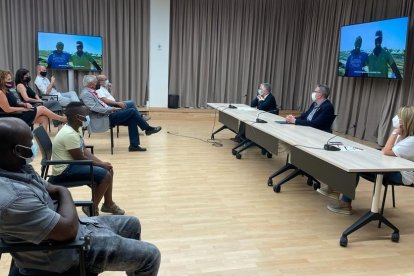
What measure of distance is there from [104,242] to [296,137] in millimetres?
2418

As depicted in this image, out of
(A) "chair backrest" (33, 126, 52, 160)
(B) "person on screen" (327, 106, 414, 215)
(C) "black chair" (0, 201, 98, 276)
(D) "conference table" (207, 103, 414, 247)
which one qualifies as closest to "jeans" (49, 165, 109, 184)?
→ (A) "chair backrest" (33, 126, 52, 160)

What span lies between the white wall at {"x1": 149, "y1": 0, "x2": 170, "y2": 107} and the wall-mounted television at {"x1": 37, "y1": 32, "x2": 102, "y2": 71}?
122 centimetres

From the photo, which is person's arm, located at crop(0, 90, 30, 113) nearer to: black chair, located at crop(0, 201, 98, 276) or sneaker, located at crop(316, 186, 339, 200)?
black chair, located at crop(0, 201, 98, 276)

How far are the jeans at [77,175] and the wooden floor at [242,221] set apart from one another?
521 mm

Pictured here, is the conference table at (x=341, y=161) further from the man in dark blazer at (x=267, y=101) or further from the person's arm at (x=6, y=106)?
the person's arm at (x=6, y=106)

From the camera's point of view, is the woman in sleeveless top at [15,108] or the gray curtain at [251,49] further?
the gray curtain at [251,49]

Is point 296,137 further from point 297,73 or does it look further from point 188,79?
point 297,73

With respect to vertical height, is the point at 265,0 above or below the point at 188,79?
above

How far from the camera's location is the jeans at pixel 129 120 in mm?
5156

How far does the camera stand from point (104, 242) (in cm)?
156

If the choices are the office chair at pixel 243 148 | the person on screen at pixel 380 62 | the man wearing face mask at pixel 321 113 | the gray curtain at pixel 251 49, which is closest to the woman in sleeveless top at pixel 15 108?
the office chair at pixel 243 148

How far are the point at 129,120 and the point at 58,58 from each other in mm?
3194

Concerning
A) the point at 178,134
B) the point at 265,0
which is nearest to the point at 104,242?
the point at 178,134

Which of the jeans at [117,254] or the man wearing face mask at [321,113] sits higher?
the man wearing face mask at [321,113]
